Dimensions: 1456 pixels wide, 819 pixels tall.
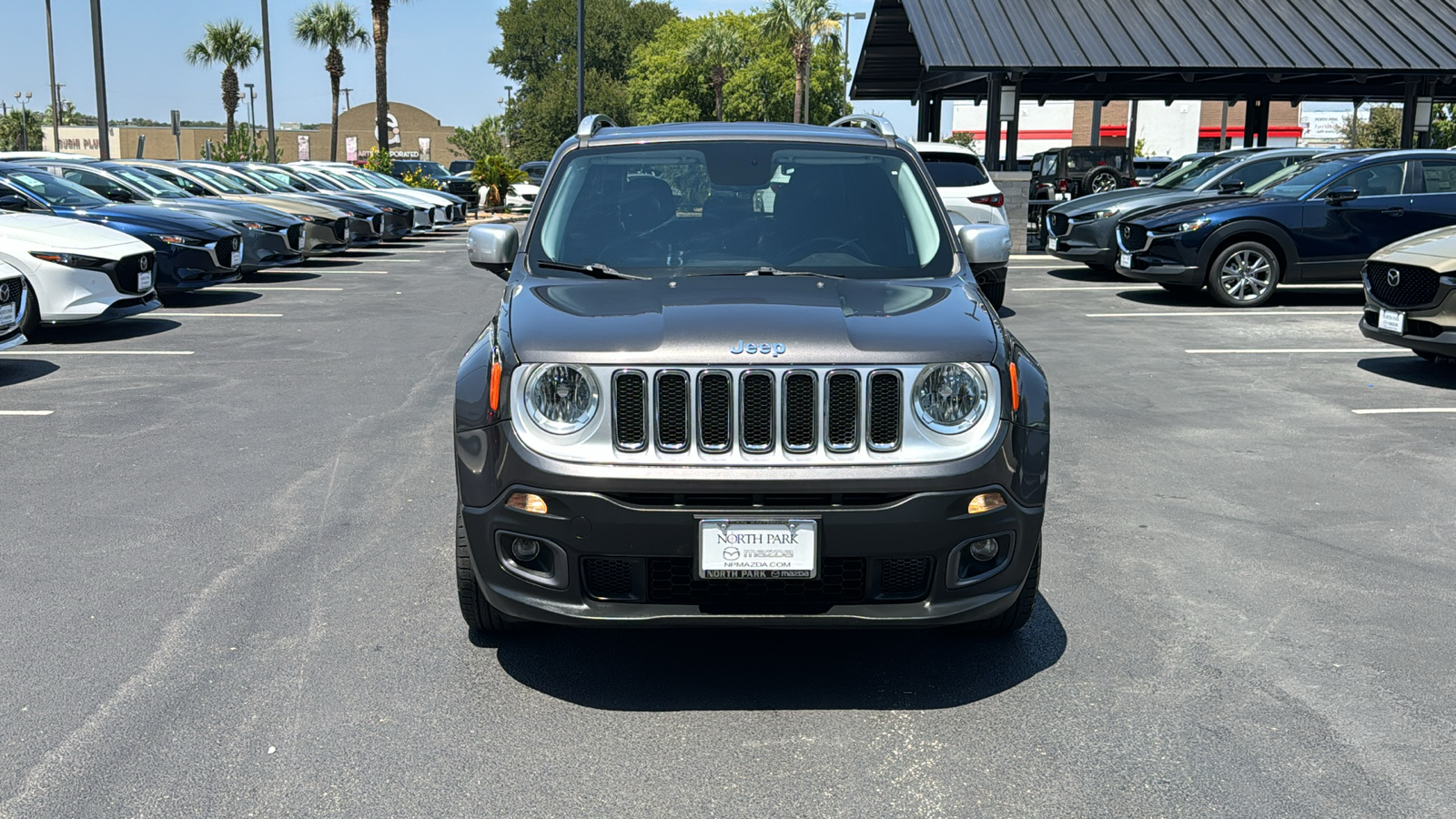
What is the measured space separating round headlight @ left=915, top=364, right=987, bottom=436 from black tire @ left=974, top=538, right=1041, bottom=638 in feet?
1.96

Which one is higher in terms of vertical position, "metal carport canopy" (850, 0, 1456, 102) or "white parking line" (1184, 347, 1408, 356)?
"metal carport canopy" (850, 0, 1456, 102)

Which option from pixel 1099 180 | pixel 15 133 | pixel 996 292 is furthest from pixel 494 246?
pixel 15 133

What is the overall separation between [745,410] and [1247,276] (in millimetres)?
11983

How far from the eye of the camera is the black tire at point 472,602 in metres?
4.05

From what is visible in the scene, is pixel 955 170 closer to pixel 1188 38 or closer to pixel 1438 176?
pixel 1438 176

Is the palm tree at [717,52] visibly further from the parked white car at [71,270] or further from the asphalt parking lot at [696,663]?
the asphalt parking lot at [696,663]

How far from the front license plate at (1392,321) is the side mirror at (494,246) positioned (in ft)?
22.6

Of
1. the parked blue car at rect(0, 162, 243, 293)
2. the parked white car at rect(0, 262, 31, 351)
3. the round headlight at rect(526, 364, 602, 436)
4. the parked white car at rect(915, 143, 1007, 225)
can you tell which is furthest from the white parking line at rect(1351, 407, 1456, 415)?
the parked blue car at rect(0, 162, 243, 293)

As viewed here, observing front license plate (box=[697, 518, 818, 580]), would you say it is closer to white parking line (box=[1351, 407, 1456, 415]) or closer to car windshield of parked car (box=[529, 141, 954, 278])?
car windshield of parked car (box=[529, 141, 954, 278])

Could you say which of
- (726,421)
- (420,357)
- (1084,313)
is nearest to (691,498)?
(726,421)

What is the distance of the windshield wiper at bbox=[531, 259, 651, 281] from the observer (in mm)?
4496

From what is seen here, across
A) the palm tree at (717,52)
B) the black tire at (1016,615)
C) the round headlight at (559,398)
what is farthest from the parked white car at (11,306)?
the palm tree at (717,52)

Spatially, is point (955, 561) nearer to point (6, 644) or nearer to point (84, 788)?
point (84, 788)

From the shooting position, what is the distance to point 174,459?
6949 mm
